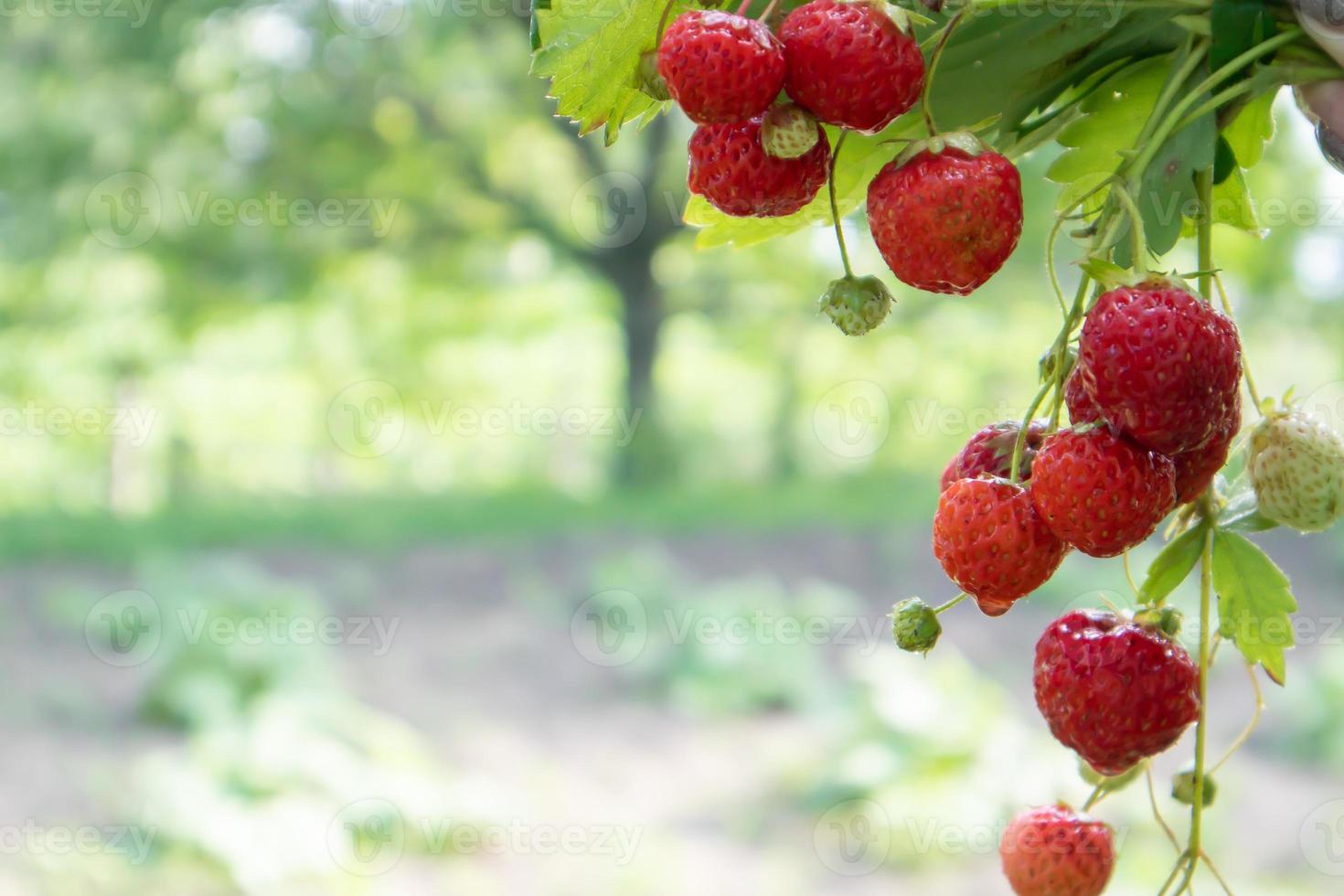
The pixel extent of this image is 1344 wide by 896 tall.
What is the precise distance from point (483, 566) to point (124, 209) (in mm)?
1932

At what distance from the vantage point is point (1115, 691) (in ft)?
1.23

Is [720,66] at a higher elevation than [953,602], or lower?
higher

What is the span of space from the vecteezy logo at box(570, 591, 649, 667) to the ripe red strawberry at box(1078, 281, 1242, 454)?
393cm

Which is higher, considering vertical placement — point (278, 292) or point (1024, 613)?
point (278, 292)

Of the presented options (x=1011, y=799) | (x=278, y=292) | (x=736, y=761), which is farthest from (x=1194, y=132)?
(x=278, y=292)

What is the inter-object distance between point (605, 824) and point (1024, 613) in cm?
220

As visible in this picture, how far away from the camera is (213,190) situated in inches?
175

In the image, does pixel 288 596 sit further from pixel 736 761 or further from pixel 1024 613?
pixel 1024 613
